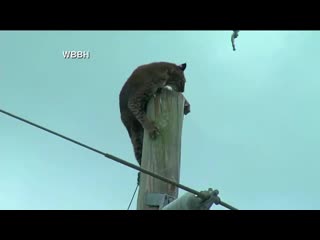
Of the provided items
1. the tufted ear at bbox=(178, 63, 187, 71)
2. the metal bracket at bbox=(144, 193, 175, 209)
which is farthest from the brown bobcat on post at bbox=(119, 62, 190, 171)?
the metal bracket at bbox=(144, 193, 175, 209)

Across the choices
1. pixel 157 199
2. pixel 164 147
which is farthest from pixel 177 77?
pixel 157 199

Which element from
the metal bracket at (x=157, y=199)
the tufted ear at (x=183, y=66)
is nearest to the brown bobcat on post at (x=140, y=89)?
the tufted ear at (x=183, y=66)

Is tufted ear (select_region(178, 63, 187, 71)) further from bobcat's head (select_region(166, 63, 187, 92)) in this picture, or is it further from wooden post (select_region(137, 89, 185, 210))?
wooden post (select_region(137, 89, 185, 210))

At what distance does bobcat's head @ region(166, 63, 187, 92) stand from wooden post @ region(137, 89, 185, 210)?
101 inches

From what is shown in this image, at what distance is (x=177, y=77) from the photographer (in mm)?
5016

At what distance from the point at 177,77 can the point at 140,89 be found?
1693mm

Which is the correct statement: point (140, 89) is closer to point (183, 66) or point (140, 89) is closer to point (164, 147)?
point (164, 147)

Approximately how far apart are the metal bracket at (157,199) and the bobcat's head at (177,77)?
2915 mm

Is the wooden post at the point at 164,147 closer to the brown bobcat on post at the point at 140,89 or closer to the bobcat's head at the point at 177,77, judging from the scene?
the brown bobcat on post at the point at 140,89

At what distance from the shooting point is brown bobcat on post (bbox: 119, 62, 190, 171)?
299cm

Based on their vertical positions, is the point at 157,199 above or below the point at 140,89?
below
